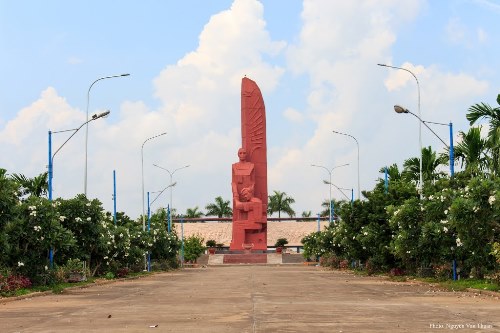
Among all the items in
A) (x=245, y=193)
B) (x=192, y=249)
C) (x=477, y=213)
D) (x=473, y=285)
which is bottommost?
(x=473, y=285)

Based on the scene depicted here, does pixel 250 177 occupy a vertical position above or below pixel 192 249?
above

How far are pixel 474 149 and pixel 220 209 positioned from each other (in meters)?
118

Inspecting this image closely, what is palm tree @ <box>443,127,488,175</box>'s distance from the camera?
1396 inches

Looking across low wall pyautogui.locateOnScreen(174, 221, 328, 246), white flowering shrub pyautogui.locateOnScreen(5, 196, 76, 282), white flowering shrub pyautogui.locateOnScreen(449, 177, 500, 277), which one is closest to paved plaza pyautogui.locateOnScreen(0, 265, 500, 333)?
white flowering shrub pyautogui.locateOnScreen(449, 177, 500, 277)

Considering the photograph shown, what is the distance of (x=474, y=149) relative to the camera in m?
36.3

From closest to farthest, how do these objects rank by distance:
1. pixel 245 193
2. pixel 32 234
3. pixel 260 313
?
pixel 260 313 < pixel 32 234 < pixel 245 193

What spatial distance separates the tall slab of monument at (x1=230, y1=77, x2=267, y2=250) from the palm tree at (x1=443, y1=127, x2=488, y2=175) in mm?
64699

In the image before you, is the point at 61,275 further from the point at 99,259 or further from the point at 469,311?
the point at 469,311

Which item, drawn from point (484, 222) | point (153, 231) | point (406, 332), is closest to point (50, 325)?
point (406, 332)

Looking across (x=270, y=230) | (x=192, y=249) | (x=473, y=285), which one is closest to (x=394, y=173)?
(x=473, y=285)

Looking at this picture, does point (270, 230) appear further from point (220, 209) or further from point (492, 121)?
point (492, 121)

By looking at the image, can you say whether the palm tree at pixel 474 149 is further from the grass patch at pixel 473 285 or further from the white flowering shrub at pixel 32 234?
the white flowering shrub at pixel 32 234

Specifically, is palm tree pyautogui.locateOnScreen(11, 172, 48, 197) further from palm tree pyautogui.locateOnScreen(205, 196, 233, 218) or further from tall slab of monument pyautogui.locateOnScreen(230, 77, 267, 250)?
palm tree pyautogui.locateOnScreen(205, 196, 233, 218)

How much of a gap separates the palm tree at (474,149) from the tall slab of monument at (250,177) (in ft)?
212
